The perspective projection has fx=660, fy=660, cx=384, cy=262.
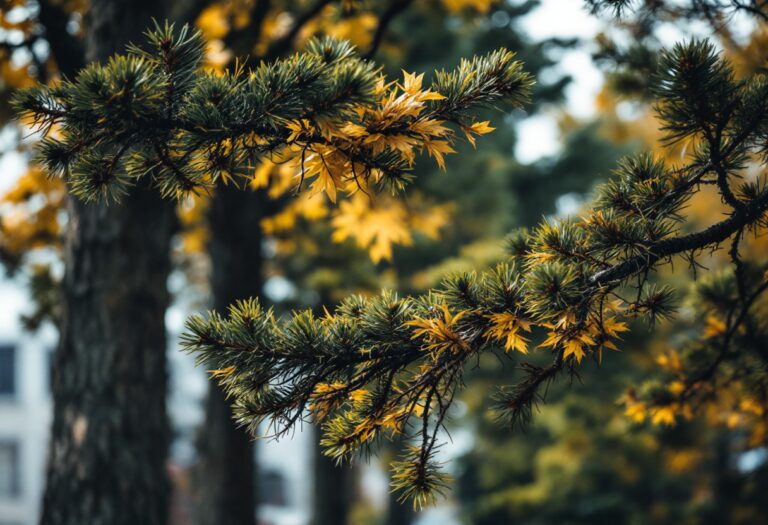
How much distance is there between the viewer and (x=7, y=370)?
19.9 metres

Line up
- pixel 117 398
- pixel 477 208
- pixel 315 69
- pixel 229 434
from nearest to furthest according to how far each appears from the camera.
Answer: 1. pixel 315 69
2. pixel 117 398
3. pixel 229 434
4. pixel 477 208

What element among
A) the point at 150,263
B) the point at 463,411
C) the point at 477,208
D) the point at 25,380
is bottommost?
the point at 150,263

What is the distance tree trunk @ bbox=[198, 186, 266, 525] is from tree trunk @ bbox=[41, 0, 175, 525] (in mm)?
985

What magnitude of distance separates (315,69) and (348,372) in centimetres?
84

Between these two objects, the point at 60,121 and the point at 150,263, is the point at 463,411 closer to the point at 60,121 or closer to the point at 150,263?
the point at 150,263

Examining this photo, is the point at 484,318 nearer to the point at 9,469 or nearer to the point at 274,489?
the point at 9,469

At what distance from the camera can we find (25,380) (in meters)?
19.8

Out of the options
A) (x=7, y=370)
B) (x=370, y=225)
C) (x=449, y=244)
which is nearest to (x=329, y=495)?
(x=449, y=244)

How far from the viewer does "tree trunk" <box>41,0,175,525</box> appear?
126 inches

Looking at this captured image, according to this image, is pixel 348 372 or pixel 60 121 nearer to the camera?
pixel 60 121

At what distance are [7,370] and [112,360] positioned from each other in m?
19.6

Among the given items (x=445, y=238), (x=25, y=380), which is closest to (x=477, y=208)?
(x=445, y=238)

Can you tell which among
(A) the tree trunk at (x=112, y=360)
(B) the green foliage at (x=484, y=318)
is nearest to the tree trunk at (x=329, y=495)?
(A) the tree trunk at (x=112, y=360)

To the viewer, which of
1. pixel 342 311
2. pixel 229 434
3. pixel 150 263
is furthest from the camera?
pixel 229 434
